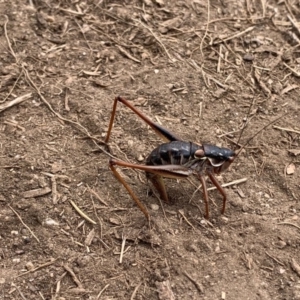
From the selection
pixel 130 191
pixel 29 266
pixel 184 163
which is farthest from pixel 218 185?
pixel 29 266

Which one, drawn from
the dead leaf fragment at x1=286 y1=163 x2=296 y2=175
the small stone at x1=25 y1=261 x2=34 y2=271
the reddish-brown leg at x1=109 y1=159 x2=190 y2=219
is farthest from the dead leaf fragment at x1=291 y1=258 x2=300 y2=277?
the small stone at x1=25 y1=261 x2=34 y2=271

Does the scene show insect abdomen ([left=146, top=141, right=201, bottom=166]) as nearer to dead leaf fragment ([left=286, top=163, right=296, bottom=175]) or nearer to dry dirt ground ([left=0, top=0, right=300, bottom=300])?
dry dirt ground ([left=0, top=0, right=300, bottom=300])

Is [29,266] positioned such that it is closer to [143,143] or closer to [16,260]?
[16,260]

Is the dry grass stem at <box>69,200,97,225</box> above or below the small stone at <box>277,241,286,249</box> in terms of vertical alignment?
below

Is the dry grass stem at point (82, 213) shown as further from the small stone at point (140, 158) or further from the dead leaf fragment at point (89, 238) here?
the small stone at point (140, 158)

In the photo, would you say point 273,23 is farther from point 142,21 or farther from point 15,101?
point 15,101

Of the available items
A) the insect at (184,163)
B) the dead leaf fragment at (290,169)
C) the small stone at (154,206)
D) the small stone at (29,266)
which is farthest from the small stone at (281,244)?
the small stone at (29,266)
